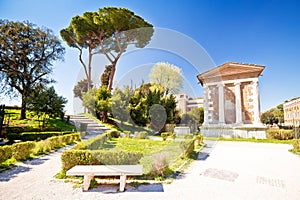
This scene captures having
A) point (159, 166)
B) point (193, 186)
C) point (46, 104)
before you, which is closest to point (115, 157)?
point (159, 166)

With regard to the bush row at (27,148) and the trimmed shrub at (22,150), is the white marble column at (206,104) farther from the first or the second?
the trimmed shrub at (22,150)

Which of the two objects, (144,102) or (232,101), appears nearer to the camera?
(232,101)

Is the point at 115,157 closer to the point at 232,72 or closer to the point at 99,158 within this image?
the point at 99,158

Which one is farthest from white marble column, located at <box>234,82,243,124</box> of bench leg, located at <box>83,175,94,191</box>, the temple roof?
bench leg, located at <box>83,175,94,191</box>

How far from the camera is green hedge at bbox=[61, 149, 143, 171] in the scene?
5047mm

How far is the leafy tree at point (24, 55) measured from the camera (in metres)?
19.4

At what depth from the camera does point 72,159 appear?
5199mm

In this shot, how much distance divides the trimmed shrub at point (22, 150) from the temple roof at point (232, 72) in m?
15.7

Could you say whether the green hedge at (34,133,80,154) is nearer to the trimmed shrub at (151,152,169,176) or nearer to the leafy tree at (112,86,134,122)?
the trimmed shrub at (151,152,169,176)

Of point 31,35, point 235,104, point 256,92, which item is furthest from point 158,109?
point 31,35

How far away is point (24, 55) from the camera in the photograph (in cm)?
2014

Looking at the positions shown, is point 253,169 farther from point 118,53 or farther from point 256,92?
point 256,92

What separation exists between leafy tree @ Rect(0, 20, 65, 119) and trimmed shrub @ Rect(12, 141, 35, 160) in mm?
13973

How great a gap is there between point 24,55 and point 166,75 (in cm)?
1813
